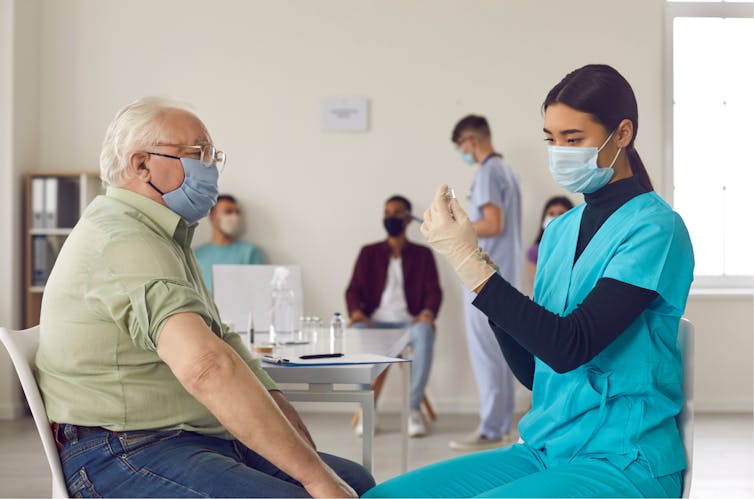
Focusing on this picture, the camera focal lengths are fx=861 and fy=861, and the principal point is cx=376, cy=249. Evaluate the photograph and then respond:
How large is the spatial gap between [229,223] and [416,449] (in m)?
1.79

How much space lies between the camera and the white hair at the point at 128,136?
1646 millimetres

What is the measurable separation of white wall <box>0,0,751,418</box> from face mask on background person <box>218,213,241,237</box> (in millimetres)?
165

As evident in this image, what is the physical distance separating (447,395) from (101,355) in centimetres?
399

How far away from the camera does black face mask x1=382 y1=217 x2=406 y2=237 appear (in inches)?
197

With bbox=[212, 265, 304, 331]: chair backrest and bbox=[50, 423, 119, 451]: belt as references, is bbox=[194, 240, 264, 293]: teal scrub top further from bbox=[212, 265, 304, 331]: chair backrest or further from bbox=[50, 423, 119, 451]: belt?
bbox=[50, 423, 119, 451]: belt

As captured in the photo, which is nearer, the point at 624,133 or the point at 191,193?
the point at 624,133

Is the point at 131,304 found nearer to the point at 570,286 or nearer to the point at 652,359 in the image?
the point at 570,286

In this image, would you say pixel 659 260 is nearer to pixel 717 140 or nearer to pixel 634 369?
pixel 634 369

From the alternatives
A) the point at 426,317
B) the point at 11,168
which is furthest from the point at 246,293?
the point at 11,168

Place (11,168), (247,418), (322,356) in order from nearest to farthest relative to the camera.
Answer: (247,418), (322,356), (11,168)

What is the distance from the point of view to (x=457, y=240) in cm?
153

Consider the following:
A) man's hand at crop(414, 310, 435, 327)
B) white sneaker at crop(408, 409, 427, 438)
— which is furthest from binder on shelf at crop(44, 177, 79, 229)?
white sneaker at crop(408, 409, 427, 438)

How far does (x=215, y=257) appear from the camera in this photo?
511 cm

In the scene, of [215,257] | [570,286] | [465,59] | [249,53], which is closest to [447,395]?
[215,257]
